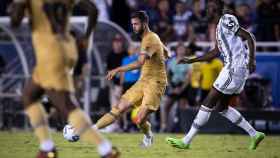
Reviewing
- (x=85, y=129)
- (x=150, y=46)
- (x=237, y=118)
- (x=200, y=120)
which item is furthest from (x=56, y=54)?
(x=237, y=118)

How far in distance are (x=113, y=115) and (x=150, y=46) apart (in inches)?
53.2

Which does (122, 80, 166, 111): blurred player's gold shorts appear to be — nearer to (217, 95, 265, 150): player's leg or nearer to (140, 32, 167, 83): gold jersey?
(140, 32, 167, 83): gold jersey

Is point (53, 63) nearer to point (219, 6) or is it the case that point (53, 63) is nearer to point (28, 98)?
point (28, 98)

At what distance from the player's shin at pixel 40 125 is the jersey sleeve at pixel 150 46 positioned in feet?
15.0

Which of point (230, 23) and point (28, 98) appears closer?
point (28, 98)

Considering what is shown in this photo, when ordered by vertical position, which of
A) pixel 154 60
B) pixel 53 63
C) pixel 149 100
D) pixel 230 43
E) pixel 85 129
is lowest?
pixel 149 100

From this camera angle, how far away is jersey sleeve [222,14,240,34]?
14.2m

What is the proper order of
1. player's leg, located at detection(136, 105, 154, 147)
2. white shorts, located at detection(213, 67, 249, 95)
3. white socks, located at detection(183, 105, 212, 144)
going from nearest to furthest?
1. white socks, located at detection(183, 105, 212, 144)
2. white shorts, located at detection(213, 67, 249, 95)
3. player's leg, located at detection(136, 105, 154, 147)

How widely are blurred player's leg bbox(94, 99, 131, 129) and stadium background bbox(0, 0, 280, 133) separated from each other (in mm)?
6414

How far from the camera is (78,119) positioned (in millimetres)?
10000

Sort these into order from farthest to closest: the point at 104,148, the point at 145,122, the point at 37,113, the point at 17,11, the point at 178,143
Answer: the point at 145,122
the point at 178,143
the point at 37,113
the point at 17,11
the point at 104,148

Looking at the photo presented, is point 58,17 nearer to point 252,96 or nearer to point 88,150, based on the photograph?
point 88,150

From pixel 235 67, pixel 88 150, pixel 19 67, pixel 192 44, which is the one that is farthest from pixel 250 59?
pixel 19 67

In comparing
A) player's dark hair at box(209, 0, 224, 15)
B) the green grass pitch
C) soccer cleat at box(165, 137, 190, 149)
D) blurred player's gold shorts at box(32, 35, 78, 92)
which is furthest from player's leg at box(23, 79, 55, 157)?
player's dark hair at box(209, 0, 224, 15)
